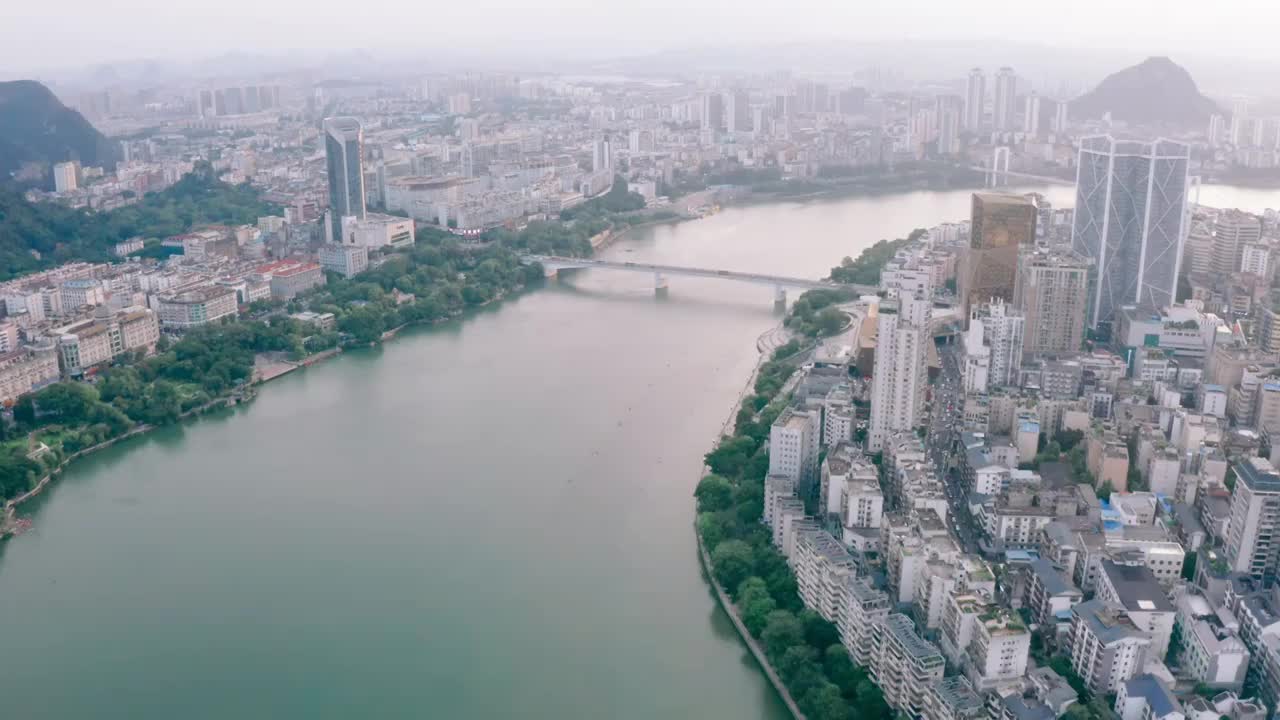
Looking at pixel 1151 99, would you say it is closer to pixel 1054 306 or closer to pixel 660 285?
pixel 660 285

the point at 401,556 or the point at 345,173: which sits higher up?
the point at 345,173

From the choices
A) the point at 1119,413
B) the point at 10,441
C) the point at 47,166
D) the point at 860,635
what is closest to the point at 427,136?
the point at 47,166

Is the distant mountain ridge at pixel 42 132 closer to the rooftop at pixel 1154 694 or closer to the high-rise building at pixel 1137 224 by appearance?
the high-rise building at pixel 1137 224

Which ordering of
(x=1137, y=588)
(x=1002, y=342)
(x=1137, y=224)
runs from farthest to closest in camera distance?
1. (x=1137, y=224)
2. (x=1002, y=342)
3. (x=1137, y=588)

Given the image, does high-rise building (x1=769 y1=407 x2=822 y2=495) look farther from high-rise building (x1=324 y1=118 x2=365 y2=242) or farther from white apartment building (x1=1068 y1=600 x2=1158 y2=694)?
high-rise building (x1=324 y1=118 x2=365 y2=242)

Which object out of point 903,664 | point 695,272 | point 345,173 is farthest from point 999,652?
point 345,173

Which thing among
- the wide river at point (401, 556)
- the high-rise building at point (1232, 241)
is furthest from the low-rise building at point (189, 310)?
the high-rise building at point (1232, 241)
